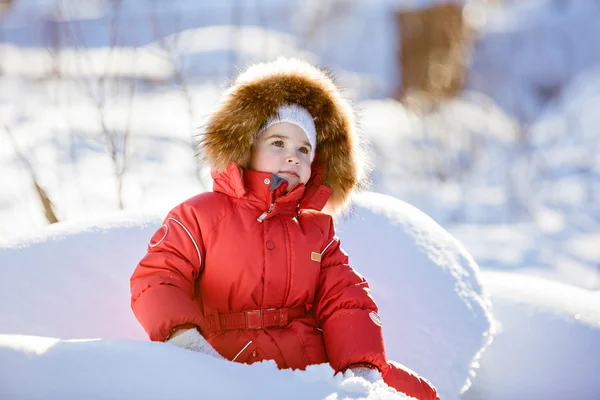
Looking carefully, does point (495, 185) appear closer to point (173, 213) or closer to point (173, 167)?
point (173, 167)

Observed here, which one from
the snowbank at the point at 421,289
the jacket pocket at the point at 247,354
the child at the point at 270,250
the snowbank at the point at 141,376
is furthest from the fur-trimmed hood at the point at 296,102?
the snowbank at the point at 141,376

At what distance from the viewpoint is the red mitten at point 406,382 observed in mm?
1578

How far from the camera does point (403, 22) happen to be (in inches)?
238

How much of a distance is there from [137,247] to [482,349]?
1.00 m

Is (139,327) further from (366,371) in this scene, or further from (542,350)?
(542,350)

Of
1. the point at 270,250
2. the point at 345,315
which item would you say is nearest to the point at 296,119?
the point at 270,250

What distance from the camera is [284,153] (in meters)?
1.71

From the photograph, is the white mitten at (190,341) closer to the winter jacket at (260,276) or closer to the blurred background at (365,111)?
the winter jacket at (260,276)

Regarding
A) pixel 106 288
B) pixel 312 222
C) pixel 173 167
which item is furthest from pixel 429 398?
pixel 173 167

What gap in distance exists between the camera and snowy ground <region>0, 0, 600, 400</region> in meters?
1.70

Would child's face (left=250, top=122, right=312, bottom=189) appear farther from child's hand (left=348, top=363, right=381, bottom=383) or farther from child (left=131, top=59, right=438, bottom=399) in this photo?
child's hand (left=348, top=363, right=381, bottom=383)

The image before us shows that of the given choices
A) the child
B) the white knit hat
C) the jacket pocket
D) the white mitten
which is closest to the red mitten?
the child

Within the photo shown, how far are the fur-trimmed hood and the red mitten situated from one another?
0.48 m

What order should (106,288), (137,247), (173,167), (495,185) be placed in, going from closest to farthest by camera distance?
(106,288) → (137,247) → (173,167) → (495,185)
